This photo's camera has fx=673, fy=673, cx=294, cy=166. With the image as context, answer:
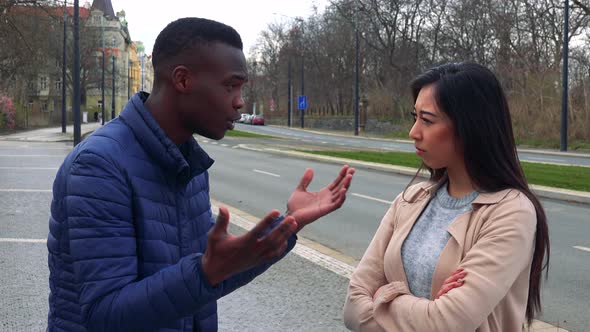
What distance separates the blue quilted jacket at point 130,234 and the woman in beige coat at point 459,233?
53 centimetres

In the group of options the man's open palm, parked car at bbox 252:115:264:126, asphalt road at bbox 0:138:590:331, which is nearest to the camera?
the man's open palm

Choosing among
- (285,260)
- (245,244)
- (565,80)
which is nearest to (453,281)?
(245,244)

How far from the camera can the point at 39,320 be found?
4.95 m

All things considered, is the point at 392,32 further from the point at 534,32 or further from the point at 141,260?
the point at 141,260

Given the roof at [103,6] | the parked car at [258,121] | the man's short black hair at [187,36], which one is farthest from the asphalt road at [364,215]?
the roof at [103,6]

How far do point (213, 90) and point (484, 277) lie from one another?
0.99 metres

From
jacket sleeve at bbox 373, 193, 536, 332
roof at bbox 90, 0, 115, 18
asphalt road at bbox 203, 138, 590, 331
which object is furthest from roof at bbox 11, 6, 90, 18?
roof at bbox 90, 0, 115, 18

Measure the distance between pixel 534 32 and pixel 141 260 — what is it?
4557 centimetres

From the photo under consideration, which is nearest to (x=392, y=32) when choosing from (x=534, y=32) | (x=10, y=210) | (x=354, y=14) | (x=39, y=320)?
(x=354, y=14)

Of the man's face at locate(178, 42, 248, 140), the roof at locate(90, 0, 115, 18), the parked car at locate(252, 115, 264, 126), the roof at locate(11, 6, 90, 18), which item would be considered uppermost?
the roof at locate(90, 0, 115, 18)

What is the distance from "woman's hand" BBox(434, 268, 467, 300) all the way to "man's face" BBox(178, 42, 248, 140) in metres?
0.84

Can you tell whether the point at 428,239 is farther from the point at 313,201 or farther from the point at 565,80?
the point at 565,80

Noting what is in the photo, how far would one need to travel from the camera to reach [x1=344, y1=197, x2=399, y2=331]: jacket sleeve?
2.30 metres

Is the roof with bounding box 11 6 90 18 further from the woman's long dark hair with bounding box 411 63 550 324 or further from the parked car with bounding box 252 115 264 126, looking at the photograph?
the parked car with bounding box 252 115 264 126
